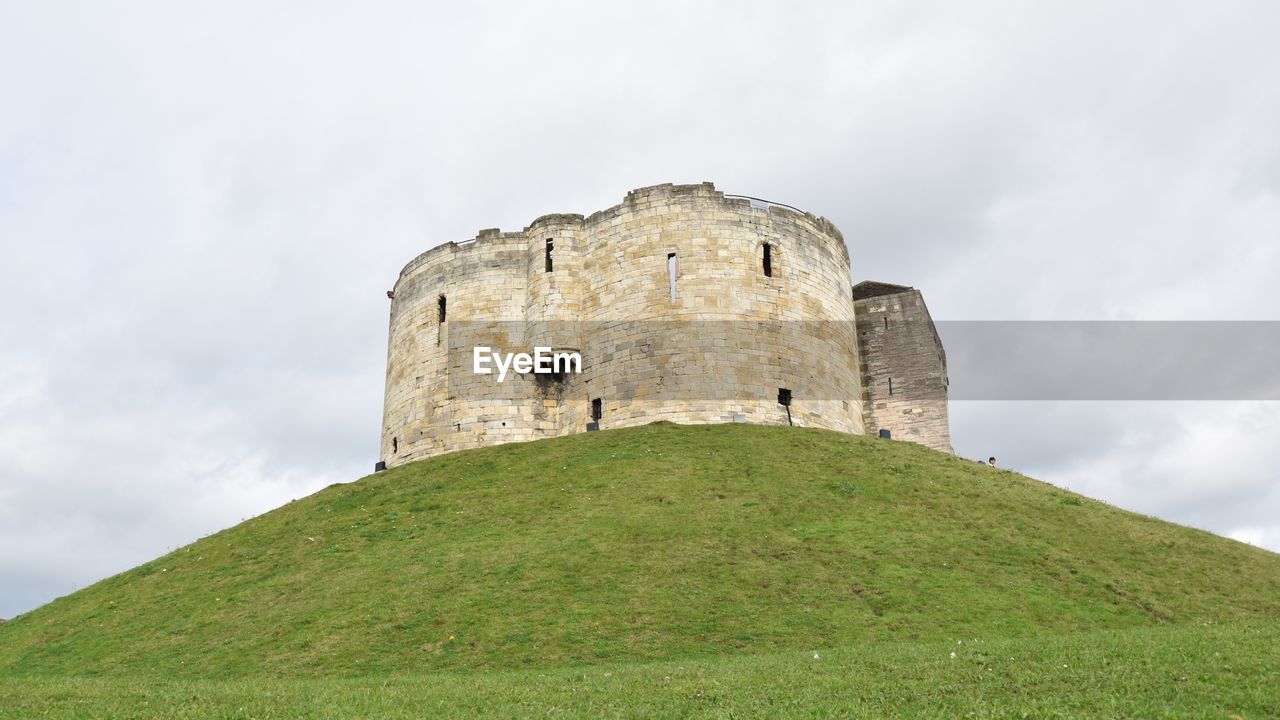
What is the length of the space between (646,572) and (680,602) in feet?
5.25

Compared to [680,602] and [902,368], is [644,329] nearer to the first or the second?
[902,368]

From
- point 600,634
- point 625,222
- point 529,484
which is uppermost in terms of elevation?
point 625,222

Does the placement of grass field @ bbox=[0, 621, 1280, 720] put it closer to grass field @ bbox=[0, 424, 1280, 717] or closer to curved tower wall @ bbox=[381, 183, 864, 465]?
grass field @ bbox=[0, 424, 1280, 717]

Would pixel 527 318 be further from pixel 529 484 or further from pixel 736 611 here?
pixel 736 611

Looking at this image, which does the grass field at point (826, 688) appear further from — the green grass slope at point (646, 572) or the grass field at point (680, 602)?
the green grass slope at point (646, 572)

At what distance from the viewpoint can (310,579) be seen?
21203mm

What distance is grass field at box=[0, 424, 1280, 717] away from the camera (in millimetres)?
12141

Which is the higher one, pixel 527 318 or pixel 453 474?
pixel 527 318

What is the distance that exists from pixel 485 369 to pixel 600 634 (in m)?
18.9

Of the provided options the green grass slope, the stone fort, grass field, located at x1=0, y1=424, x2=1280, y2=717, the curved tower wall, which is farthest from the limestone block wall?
the green grass slope

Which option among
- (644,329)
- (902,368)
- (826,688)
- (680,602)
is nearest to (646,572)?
(680,602)

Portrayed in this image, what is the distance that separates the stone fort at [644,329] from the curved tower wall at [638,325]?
0.16 ft

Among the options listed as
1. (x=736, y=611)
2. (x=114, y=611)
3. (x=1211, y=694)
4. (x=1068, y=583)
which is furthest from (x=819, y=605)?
(x=114, y=611)

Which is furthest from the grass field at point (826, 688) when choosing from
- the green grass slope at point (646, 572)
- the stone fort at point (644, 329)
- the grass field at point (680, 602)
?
the stone fort at point (644, 329)
